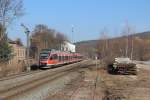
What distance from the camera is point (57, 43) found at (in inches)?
6265

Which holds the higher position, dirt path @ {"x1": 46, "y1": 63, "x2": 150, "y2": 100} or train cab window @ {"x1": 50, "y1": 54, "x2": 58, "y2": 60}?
train cab window @ {"x1": 50, "y1": 54, "x2": 58, "y2": 60}

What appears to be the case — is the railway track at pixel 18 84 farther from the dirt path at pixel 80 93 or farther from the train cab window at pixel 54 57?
the train cab window at pixel 54 57

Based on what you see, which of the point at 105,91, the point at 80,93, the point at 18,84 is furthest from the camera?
the point at 18,84

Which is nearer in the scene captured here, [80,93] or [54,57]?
[80,93]

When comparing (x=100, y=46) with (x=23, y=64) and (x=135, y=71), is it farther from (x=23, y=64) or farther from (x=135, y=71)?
(x=135, y=71)

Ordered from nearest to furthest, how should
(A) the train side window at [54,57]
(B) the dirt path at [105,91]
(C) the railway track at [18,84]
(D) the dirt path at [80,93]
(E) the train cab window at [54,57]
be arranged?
(B) the dirt path at [105,91], (D) the dirt path at [80,93], (C) the railway track at [18,84], (A) the train side window at [54,57], (E) the train cab window at [54,57]

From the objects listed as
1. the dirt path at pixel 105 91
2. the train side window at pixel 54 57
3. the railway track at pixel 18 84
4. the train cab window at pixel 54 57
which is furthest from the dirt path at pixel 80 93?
the train cab window at pixel 54 57

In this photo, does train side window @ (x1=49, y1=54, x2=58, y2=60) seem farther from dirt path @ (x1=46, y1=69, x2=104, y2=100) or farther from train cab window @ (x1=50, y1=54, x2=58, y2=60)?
dirt path @ (x1=46, y1=69, x2=104, y2=100)

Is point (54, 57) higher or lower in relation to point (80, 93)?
higher

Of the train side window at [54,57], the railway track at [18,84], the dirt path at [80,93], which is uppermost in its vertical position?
the train side window at [54,57]

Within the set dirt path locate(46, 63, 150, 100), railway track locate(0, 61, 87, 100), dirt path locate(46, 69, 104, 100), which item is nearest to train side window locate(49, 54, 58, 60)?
railway track locate(0, 61, 87, 100)

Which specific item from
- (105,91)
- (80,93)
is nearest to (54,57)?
(105,91)

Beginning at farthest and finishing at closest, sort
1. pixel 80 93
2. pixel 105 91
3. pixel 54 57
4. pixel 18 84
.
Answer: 1. pixel 54 57
2. pixel 18 84
3. pixel 105 91
4. pixel 80 93

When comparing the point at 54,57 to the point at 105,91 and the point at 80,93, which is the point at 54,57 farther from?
the point at 80,93
